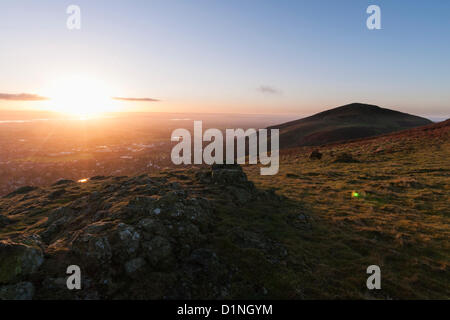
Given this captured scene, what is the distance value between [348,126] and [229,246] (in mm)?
122648

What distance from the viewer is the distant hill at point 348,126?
103 m

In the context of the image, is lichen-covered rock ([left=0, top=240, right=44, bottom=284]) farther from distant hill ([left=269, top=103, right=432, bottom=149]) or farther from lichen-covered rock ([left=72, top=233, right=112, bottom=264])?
distant hill ([left=269, top=103, right=432, bottom=149])

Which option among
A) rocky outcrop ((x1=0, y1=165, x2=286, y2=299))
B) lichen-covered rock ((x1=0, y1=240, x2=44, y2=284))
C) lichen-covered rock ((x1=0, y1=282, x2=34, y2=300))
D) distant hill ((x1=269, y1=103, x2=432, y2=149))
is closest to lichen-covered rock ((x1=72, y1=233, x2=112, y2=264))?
rocky outcrop ((x1=0, y1=165, x2=286, y2=299))

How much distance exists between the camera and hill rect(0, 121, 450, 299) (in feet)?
27.4

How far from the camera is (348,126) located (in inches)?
4437

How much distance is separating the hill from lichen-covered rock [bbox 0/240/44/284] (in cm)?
3

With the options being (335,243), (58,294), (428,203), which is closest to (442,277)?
(335,243)

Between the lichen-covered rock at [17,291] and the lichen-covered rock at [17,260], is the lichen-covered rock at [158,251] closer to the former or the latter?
the lichen-covered rock at [17,291]

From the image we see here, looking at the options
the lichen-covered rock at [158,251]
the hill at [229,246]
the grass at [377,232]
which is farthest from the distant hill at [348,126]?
the lichen-covered rock at [158,251]

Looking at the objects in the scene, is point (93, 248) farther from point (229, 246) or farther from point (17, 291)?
point (229, 246)

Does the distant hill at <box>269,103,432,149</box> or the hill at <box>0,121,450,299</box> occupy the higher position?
the distant hill at <box>269,103,432,149</box>

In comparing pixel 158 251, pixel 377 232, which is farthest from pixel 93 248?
pixel 377 232
